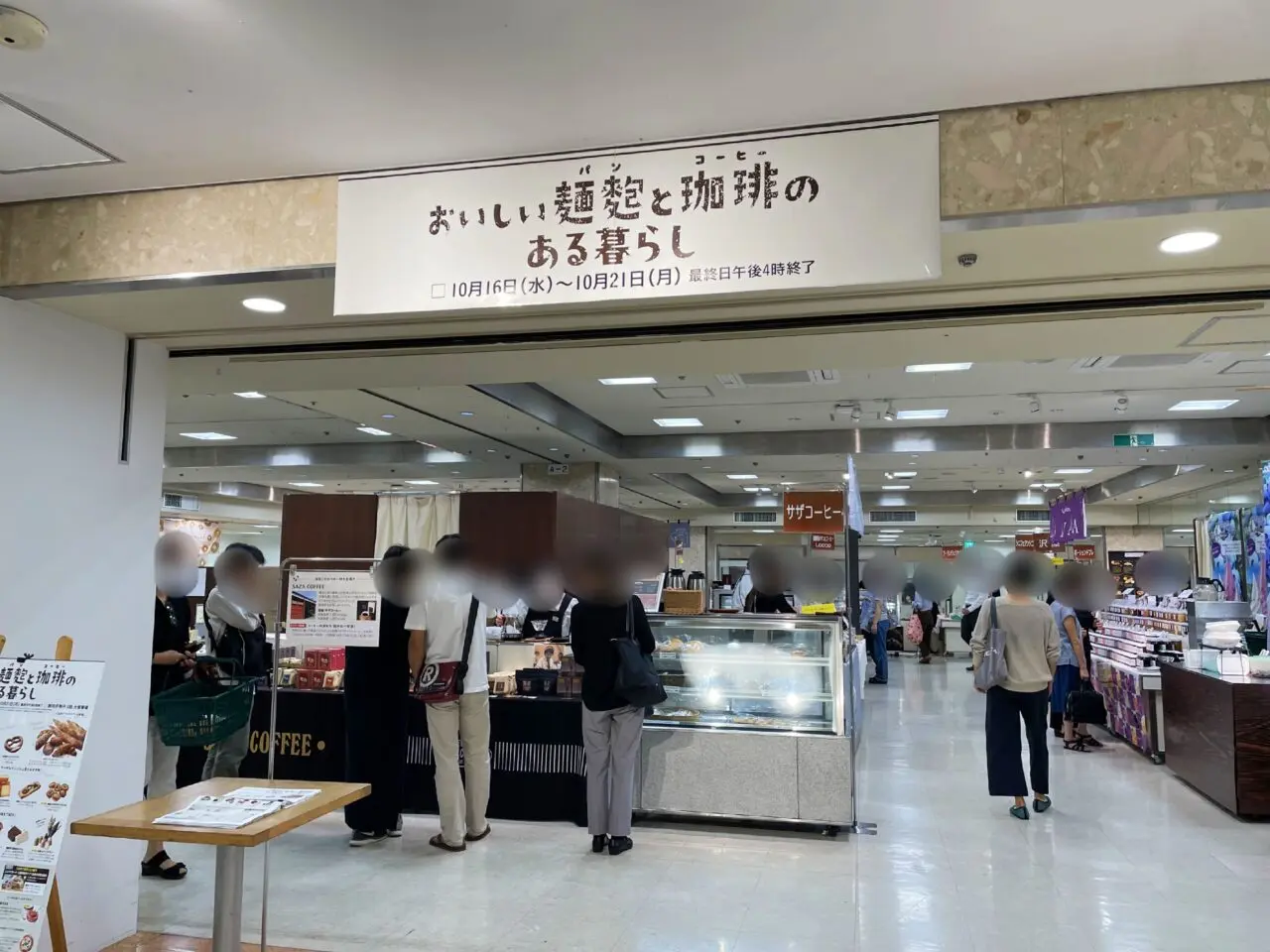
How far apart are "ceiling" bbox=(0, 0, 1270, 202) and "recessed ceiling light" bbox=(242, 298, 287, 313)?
0.72m

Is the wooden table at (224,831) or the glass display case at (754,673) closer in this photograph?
the wooden table at (224,831)

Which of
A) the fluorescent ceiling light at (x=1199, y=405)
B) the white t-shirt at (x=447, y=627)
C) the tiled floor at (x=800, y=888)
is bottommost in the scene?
the tiled floor at (x=800, y=888)

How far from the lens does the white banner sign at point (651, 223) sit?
2551mm

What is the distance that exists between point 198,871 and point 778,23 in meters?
4.67

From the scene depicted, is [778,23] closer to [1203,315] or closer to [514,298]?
[514,298]

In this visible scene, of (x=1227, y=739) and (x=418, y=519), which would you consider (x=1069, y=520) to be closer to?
(x=1227, y=739)

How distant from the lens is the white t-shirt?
16.4 ft

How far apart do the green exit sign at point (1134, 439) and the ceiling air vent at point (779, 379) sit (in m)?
4.18

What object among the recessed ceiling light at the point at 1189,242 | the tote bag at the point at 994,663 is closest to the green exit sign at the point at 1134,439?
the tote bag at the point at 994,663

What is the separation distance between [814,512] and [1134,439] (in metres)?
5.08

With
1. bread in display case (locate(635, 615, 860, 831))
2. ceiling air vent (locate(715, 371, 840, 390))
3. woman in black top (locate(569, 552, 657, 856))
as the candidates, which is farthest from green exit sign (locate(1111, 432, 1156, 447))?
woman in black top (locate(569, 552, 657, 856))

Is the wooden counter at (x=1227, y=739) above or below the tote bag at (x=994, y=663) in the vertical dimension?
below

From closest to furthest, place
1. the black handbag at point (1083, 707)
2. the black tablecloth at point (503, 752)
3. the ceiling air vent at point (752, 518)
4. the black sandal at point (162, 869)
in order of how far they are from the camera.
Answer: the black sandal at point (162, 869) → the black tablecloth at point (503, 752) → the black handbag at point (1083, 707) → the ceiling air vent at point (752, 518)

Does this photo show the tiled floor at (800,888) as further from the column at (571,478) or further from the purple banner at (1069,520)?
the column at (571,478)
